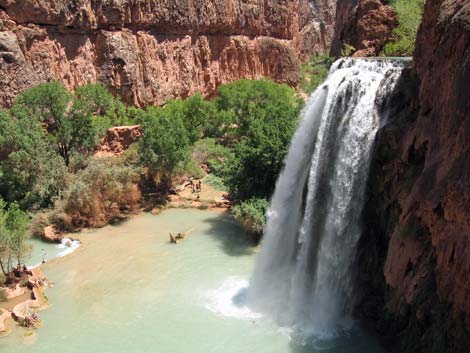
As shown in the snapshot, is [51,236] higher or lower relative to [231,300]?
higher

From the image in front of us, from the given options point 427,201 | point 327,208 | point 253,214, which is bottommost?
point 253,214

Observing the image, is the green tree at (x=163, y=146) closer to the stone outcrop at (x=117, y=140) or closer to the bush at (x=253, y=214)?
the stone outcrop at (x=117, y=140)

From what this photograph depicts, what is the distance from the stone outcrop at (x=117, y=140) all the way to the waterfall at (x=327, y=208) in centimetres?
1387

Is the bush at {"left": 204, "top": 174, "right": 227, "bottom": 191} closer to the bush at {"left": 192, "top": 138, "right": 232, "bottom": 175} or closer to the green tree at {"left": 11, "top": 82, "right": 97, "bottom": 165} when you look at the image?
the bush at {"left": 192, "top": 138, "right": 232, "bottom": 175}

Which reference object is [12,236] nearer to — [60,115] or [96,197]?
[96,197]

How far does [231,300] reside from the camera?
13.9m

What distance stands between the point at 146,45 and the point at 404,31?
65.8 ft

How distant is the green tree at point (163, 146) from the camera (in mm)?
21828

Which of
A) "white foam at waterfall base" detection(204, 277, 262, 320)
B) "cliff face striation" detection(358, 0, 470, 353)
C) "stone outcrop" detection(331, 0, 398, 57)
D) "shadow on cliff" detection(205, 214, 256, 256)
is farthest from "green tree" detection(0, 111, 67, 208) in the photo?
"stone outcrop" detection(331, 0, 398, 57)

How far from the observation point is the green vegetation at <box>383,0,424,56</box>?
17.4 m

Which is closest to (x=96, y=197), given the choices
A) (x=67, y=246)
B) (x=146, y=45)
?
(x=67, y=246)

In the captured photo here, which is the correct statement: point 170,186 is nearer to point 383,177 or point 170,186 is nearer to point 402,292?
point 383,177

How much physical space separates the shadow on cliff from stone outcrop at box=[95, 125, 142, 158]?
26.7ft

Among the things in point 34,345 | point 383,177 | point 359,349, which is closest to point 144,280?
point 34,345
